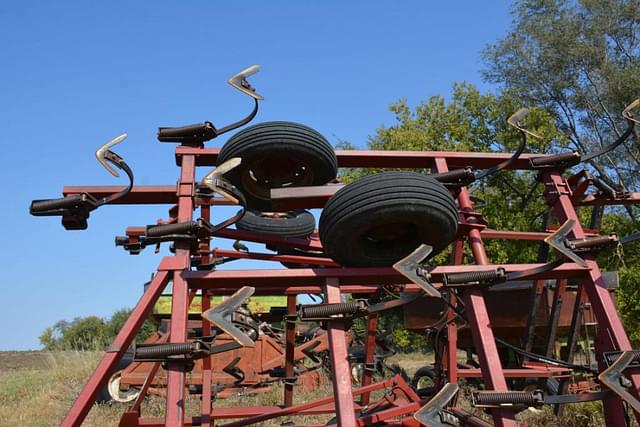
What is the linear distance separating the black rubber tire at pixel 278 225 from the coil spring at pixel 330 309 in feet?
8.47

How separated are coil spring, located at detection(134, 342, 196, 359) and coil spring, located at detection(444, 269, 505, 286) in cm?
147

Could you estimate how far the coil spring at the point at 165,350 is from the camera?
9.84ft

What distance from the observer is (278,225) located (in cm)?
582

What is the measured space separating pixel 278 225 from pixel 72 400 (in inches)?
224

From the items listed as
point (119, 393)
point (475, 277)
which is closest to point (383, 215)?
point (475, 277)

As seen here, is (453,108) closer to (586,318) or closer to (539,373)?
(586,318)

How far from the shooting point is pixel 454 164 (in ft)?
14.5

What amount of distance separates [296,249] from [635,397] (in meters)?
3.25

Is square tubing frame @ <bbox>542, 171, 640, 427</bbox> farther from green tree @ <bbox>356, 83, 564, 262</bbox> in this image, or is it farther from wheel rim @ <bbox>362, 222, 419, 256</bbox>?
green tree @ <bbox>356, 83, 564, 262</bbox>

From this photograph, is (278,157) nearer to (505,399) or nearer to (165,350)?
(165,350)

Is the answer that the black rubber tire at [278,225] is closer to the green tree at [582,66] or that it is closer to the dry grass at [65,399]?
the dry grass at [65,399]

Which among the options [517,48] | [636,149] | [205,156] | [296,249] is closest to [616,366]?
[205,156]

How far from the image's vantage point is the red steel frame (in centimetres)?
302

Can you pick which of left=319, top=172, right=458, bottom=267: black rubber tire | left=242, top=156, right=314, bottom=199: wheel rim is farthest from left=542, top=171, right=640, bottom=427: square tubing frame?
left=242, top=156, right=314, bottom=199: wheel rim
